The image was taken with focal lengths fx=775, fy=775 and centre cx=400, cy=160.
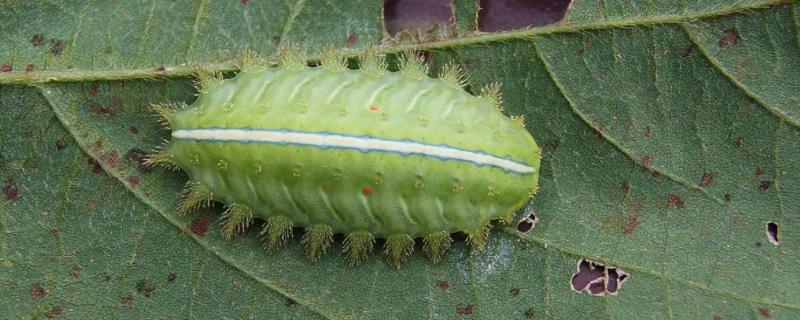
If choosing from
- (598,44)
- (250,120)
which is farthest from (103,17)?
(598,44)

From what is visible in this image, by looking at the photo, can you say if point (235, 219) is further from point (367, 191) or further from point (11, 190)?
point (11, 190)

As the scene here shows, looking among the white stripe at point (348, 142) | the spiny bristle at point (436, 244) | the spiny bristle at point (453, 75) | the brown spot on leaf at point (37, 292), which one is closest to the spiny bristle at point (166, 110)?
the white stripe at point (348, 142)

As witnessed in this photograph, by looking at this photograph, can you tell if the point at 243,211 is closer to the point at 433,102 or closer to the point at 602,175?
the point at 433,102

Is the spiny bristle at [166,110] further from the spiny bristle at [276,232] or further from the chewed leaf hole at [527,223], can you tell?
the chewed leaf hole at [527,223]

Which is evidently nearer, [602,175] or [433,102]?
[433,102]

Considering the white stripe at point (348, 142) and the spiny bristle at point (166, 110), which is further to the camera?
the spiny bristle at point (166, 110)

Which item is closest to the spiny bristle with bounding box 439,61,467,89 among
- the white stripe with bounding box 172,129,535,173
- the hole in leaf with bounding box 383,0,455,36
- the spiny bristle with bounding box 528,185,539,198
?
the hole in leaf with bounding box 383,0,455,36

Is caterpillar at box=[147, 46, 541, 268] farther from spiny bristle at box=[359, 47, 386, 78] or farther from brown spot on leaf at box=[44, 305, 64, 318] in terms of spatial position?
brown spot on leaf at box=[44, 305, 64, 318]
